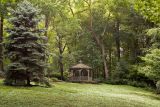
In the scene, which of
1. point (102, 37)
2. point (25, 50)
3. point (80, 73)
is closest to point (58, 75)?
point (80, 73)

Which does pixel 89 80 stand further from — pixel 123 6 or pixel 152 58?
pixel 152 58

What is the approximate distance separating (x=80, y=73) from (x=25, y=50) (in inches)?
817

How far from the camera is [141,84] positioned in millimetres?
40875

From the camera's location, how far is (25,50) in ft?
80.5

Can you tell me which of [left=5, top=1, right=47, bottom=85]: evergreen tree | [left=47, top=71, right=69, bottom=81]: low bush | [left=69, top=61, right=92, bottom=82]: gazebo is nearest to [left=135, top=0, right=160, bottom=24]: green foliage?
[left=5, top=1, right=47, bottom=85]: evergreen tree

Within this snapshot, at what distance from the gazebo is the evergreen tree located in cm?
1868

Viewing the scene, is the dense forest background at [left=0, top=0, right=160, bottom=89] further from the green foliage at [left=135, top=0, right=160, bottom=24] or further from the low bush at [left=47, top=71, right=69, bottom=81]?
the green foliage at [left=135, top=0, right=160, bottom=24]

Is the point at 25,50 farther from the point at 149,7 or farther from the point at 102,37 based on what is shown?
the point at 102,37

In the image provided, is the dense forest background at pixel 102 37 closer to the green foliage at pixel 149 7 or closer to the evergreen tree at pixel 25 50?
the evergreen tree at pixel 25 50

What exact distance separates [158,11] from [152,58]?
14.0 m

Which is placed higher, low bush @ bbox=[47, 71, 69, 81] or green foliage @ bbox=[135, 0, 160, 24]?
green foliage @ bbox=[135, 0, 160, 24]

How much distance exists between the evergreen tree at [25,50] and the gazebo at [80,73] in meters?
18.7

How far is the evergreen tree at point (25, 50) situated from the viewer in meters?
23.7

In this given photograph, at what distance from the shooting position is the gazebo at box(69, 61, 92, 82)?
1713 inches
